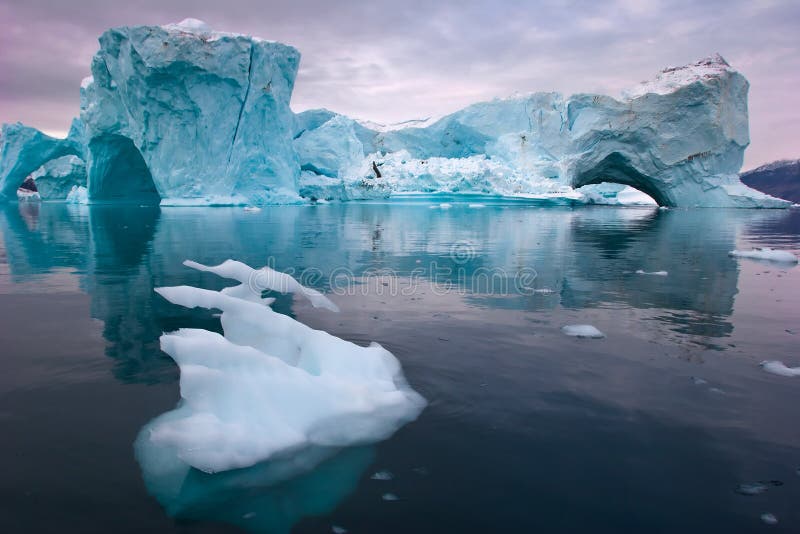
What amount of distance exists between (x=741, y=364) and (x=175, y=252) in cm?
959

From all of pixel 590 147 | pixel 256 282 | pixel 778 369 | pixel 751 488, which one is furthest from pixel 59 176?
pixel 751 488

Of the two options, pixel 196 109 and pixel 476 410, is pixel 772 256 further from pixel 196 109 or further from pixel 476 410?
pixel 196 109

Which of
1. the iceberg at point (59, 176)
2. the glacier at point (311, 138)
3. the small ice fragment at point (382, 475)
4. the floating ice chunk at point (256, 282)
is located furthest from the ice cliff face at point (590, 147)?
the small ice fragment at point (382, 475)

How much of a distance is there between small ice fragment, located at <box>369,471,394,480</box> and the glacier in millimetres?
28129

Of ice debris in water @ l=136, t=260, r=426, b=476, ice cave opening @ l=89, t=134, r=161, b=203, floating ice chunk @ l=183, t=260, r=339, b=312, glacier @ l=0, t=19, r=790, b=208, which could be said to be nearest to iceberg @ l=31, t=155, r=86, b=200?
glacier @ l=0, t=19, r=790, b=208

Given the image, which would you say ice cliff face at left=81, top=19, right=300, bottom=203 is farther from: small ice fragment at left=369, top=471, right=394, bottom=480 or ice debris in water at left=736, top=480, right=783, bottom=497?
ice debris in water at left=736, top=480, right=783, bottom=497

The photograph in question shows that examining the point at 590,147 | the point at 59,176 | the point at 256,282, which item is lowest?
the point at 256,282

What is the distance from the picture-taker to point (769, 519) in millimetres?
2135

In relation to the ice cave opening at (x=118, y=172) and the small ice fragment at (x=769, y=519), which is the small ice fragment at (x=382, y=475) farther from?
the ice cave opening at (x=118, y=172)

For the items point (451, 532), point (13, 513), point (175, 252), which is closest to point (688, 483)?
point (451, 532)

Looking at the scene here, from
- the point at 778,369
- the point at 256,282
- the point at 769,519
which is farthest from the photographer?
the point at 256,282

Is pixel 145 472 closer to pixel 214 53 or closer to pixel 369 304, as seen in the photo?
pixel 369 304

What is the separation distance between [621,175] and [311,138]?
78.1 feet

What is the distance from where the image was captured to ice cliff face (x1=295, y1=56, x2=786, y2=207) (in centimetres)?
3134
